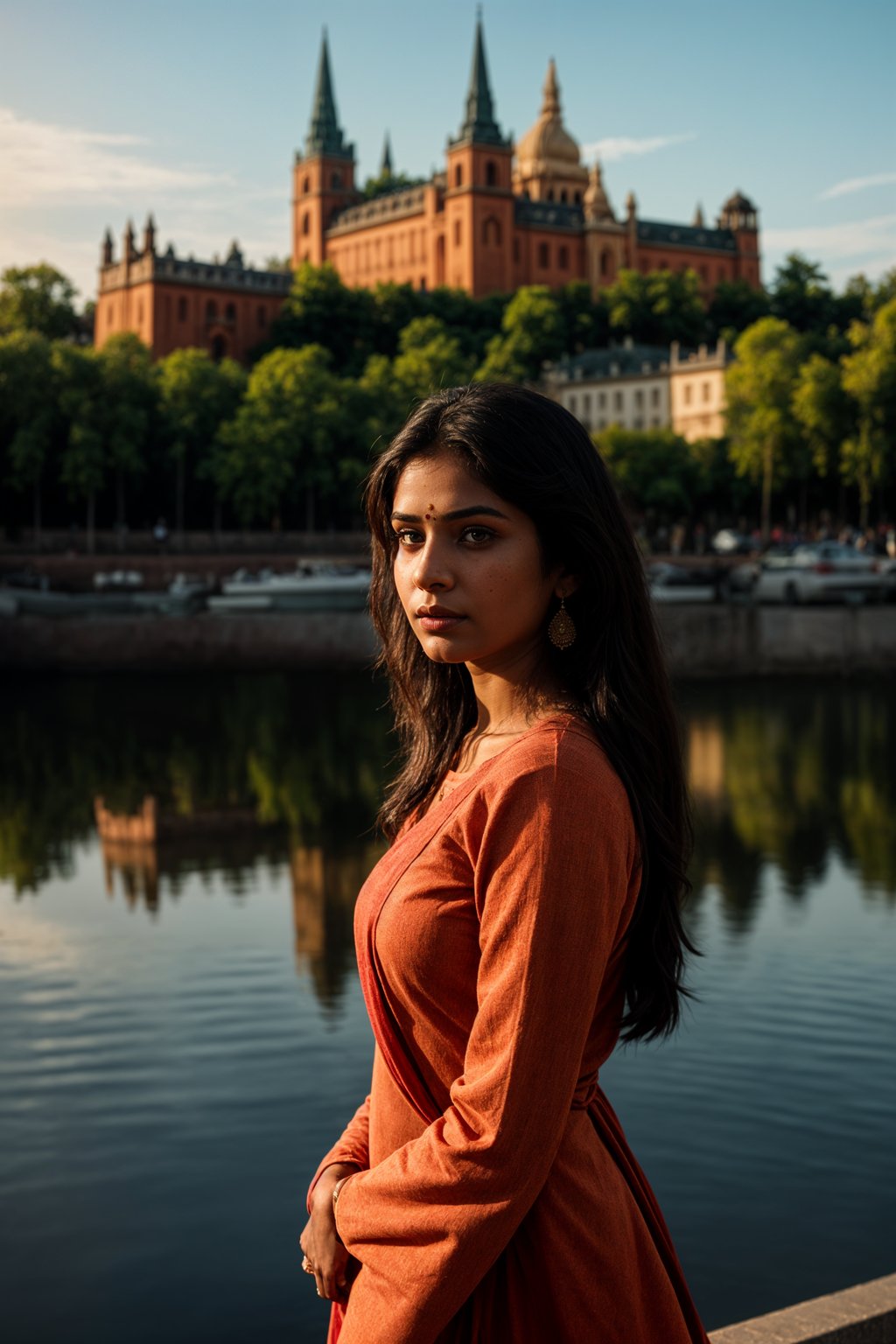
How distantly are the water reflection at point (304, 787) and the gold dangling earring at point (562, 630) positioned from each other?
869 cm

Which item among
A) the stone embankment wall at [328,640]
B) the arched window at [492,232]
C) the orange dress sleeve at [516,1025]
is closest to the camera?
the orange dress sleeve at [516,1025]

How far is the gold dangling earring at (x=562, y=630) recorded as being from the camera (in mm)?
2104

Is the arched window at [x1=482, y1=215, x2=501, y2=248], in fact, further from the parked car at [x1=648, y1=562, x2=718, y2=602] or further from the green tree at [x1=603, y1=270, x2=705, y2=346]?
the parked car at [x1=648, y1=562, x2=718, y2=602]

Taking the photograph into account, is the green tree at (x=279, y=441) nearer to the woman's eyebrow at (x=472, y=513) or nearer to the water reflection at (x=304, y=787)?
the water reflection at (x=304, y=787)

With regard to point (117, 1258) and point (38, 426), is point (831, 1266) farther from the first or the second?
point (38, 426)

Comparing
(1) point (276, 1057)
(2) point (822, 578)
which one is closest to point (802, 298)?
(2) point (822, 578)

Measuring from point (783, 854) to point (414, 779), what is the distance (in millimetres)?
15077

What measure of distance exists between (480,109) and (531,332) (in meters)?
25.3

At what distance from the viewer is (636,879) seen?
1963mm

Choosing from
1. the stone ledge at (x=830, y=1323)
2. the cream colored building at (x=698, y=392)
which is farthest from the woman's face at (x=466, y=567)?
the cream colored building at (x=698, y=392)

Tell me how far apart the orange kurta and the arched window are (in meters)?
108

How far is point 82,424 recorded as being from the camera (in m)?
54.8

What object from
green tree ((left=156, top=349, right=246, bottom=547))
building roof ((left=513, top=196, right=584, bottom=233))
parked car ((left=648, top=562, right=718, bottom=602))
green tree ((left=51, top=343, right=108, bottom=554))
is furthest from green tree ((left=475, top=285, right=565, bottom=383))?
parked car ((left=648, top=562, right=718, bottom=602))

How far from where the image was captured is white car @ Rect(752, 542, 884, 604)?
127 feet
